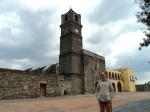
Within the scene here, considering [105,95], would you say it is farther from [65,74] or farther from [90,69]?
[90,69]

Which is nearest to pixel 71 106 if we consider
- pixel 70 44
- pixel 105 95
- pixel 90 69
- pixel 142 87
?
pixel 105 95

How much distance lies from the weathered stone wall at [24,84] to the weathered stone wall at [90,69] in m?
7.69

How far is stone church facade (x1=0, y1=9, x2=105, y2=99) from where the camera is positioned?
54.6 feet

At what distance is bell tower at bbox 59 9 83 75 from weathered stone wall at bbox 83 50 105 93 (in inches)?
43.0

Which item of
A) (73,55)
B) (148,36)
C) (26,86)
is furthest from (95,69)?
(148,36)

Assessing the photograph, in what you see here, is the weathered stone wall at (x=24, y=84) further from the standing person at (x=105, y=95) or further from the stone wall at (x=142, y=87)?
the stone wall at (x=142, y=87)

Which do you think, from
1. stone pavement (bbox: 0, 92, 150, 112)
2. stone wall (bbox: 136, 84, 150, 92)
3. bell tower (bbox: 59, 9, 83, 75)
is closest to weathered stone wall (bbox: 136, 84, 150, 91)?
stone wall (bbox: 136, 84, 150, 92)

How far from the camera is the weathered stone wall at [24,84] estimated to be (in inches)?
627

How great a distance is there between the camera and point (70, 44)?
2697 centimetres

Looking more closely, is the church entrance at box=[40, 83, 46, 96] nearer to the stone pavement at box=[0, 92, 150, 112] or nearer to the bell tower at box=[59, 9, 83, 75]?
the bell tower at box=[59, 9, 83, 75]

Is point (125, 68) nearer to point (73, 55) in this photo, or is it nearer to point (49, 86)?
point (73, 55)

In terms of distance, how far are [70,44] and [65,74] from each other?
4.92 metres

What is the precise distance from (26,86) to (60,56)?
1119cm

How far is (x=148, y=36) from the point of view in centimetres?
823
